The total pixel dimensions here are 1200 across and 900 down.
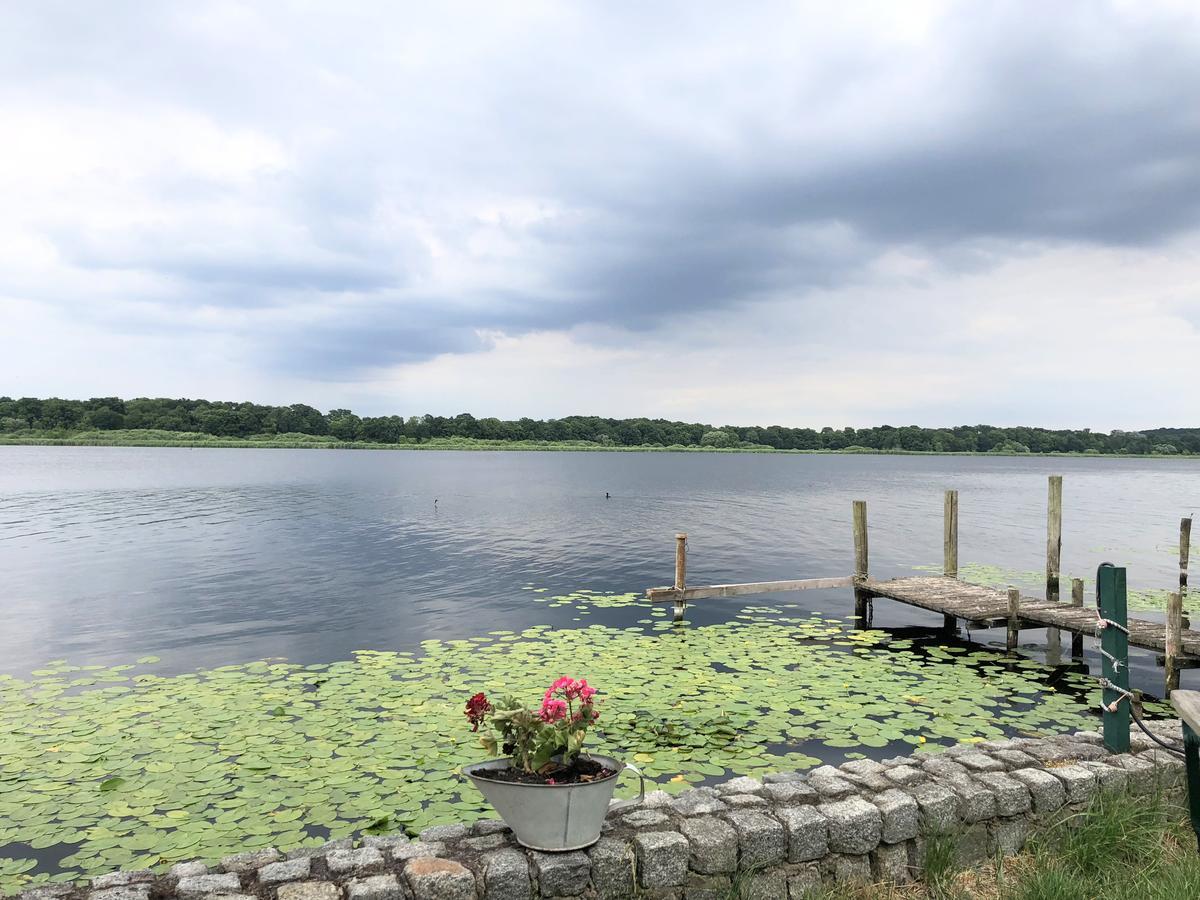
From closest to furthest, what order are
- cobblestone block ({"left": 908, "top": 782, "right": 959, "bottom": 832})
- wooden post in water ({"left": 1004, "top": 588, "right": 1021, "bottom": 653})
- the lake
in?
cobblestone block ({"left": 908, "top": 782, "right": 959, "bottom": 832}), the lake, wooden post in water ({"left": 1004, "top": 588, "right": 1021, "bottom": 653})

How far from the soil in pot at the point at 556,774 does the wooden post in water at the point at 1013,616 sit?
12627 millimetres

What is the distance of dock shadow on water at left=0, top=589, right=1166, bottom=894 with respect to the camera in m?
6.77

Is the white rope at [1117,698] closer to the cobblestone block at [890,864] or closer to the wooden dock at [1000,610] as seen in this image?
the cobblestone block at [890,864]

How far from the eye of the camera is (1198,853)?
4.63 metres

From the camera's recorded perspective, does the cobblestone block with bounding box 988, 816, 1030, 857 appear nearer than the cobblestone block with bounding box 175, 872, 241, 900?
No

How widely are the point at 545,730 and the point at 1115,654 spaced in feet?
17.0

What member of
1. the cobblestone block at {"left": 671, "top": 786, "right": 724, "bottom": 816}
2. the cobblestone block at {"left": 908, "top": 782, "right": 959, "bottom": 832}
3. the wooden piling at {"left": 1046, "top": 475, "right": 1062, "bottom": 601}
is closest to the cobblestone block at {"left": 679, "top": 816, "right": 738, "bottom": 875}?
the cobblestone block at {"left": 671, "top": 786, "right": 724, "bottom": 816}

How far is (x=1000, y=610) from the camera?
1431 cm

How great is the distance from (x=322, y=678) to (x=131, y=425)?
174m

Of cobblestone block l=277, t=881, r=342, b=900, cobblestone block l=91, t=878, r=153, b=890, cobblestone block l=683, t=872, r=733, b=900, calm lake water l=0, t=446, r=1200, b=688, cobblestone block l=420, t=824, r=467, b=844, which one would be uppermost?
cobblestone block l=277, t=881, r=342, b=900

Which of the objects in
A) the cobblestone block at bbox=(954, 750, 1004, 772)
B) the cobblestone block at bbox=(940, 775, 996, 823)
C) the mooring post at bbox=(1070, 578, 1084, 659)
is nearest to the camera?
the cobblestone block at bbox=(940, 775, 996, 823)

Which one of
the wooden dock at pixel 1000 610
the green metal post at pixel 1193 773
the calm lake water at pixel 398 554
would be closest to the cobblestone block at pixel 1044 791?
the green metal post at pixel 1193 773

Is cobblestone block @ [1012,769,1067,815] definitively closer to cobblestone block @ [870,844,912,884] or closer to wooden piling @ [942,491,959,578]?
cobblestone block @ [870,844,912,884]

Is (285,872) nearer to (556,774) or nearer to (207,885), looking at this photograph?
(207,885)
